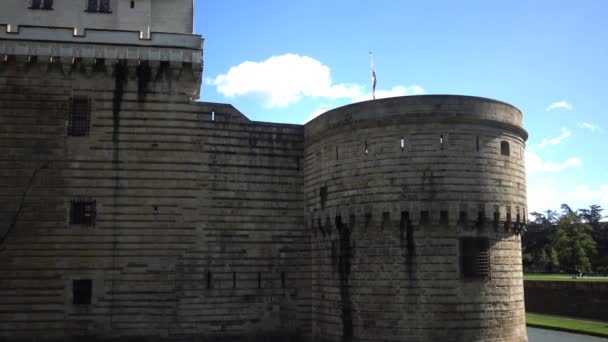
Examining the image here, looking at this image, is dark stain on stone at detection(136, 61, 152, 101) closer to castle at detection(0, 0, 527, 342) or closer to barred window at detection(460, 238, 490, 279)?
castle at detection(0, 0, 527, 342)

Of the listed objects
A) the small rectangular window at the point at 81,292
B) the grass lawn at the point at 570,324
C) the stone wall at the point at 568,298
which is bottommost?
the grass lawn at the point at 570,324

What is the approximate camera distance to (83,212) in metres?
22.7

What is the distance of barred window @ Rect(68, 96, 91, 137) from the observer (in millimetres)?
23281

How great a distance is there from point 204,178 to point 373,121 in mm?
8124

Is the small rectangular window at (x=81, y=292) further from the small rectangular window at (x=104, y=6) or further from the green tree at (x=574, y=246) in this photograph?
the green tree at (x=574, y=246)

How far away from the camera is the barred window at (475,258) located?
20297 mm

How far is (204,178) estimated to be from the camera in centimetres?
2403

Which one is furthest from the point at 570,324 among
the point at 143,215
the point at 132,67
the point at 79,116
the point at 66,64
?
the point at 66,64

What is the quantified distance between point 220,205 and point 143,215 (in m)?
3.40

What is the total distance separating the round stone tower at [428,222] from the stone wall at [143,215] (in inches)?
146

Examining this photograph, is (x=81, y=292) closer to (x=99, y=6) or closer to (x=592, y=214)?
(x=99, y=6)

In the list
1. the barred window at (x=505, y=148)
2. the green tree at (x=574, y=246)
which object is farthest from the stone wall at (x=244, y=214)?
the green tree at (x=574, y=246)

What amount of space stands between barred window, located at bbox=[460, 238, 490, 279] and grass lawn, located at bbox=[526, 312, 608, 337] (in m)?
11.3

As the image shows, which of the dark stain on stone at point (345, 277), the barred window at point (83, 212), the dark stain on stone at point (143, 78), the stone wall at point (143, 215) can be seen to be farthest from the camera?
the dark stain on stone at point (143, 78)
